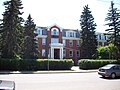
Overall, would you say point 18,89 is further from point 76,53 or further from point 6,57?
point 76,53

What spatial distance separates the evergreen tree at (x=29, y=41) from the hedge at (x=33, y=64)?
25.3 feet

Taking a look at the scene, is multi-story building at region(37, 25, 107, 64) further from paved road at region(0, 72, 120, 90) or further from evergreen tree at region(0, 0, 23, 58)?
paved road at region(0, 72, 120, 90)

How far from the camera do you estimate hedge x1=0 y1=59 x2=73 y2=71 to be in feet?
104

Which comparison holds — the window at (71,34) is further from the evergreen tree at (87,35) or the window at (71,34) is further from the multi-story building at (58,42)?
the evergreen tree at (87,35)

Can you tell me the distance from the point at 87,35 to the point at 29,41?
16.9 meters

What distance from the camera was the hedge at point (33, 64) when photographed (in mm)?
31594

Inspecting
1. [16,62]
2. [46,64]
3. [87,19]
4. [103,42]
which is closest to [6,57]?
[16,62]

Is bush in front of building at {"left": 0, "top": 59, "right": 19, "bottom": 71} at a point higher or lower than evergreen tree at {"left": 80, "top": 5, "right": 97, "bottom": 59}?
lower

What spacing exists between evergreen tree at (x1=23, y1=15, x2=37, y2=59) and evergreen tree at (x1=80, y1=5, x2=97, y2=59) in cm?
1462

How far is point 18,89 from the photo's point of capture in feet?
41.0

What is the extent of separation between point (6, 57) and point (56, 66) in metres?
8.33

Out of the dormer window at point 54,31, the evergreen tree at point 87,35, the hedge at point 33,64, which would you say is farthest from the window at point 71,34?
the hedge at point 33,64

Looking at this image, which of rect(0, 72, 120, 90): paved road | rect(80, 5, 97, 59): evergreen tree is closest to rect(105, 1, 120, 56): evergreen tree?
rect(80, 5, 97, 59): evergreen tree

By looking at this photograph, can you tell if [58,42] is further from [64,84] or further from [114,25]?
[64,84]
